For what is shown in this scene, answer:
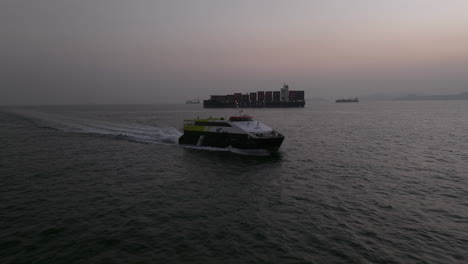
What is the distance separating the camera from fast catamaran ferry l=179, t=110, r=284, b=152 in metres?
26.6

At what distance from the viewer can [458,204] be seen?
47.1 feet

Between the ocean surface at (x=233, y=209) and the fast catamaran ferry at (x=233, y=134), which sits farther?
the fast catamaran ferry at (x=233, y=134)

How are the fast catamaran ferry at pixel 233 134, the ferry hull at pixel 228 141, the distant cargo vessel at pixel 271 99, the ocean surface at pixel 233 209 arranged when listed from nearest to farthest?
the ocean surface at pixel 233 209
the ferry hull at pixel 228 141
the fast catamaran ferry at pixel 233 134
the distant cargo vessel at pixel 271 99

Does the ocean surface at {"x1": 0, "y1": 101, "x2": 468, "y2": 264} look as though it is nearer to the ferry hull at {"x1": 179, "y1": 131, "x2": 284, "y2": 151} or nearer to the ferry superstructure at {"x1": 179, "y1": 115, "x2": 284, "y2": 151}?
the ferry hull at {"x1": 179, "y1": 131, "x2": 284, "y2": 151}

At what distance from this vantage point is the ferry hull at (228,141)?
26.4 meters

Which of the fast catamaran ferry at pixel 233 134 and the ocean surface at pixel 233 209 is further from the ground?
the fast catamaran ferry at pixel 233 134

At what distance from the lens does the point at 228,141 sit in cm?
2870

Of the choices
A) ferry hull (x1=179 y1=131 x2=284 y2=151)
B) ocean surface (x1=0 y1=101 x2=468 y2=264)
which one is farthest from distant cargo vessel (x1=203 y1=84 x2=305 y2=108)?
ocean surface (x1=0 y1=101 x2=468 y2=264)

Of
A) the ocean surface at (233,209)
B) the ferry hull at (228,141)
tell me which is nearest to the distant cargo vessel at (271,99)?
the ferry hull at (228,141)

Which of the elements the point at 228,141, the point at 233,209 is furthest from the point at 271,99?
the point at 233,209

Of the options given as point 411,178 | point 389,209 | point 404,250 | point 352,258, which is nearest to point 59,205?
point 352,258

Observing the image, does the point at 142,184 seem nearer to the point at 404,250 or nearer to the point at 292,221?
the point at 292,221

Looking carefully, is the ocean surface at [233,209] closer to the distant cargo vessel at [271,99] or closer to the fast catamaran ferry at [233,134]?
the fast catamaran ferry at [233,134]

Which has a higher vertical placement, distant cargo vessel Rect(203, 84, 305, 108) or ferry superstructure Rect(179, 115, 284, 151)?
distant cargo vessel Rect(203, 84, 305, 108)
